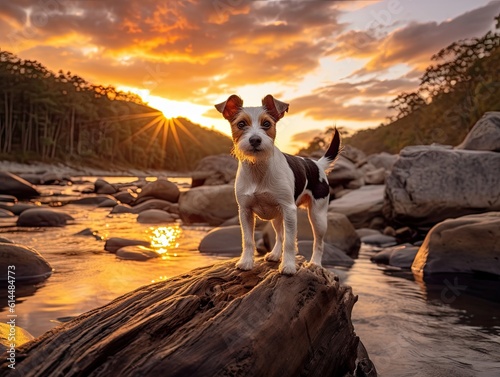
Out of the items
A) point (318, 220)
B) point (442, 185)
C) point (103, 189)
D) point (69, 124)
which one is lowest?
point (103, 189)

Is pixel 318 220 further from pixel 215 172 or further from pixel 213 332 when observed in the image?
pixel 215 172

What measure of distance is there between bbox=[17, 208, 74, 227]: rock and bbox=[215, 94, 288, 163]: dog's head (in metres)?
16.1

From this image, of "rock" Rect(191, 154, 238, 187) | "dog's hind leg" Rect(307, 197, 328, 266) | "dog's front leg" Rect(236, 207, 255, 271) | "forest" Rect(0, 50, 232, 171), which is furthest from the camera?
"forest" Rect(0, 50, 232, 171)

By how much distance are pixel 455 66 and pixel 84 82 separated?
319 feet

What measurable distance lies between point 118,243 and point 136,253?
5.41ft

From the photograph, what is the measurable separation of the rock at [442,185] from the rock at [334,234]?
105 inches

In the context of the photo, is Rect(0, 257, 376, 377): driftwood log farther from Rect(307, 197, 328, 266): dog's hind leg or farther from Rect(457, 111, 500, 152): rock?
Rect(457, 111, 500, 152): rock

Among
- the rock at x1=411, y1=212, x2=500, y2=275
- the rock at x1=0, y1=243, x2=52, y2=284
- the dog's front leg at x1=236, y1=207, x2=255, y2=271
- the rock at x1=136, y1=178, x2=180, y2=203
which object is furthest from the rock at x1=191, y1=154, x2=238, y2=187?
the dog's front leg at x1=236, y1=207, x2=255, y2=271

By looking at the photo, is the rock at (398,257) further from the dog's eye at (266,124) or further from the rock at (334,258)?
the dog's eye at (266,124)

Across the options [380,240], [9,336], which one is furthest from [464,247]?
[9,336]

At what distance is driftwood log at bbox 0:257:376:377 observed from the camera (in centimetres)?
374

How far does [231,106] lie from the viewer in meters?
4.84

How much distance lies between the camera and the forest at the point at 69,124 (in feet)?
290

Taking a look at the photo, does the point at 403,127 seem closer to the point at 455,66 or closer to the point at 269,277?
the point at 455,66
